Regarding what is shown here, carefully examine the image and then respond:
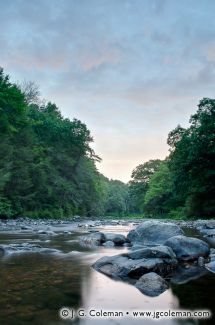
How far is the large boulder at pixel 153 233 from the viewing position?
467 inches

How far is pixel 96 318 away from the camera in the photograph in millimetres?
4426

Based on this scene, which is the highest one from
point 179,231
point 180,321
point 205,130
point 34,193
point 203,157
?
point 205,130

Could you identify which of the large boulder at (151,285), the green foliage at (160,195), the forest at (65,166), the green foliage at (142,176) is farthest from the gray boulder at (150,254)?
the green foliage at (142,176)

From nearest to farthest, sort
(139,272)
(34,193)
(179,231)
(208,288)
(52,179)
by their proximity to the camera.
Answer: (208,288) → (139,272) → (179,231) → (34,193) → (52,179)

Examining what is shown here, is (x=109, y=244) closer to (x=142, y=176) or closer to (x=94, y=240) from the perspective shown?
(x=94, y=240)

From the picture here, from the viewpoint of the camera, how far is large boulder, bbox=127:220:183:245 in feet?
38.9

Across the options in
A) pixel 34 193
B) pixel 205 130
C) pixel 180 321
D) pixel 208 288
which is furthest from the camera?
pixel 34 193

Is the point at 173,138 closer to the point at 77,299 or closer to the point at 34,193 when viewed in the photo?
the point at 34,193

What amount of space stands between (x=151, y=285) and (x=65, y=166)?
51844mm

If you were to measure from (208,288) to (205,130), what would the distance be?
27.4m

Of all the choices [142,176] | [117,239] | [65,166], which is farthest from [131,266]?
[142,176]

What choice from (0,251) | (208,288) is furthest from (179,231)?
(208,288)

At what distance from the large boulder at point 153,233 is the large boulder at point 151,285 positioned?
5607mm

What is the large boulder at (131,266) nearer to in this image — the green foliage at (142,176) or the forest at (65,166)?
the forest at (65,166)
